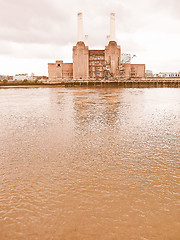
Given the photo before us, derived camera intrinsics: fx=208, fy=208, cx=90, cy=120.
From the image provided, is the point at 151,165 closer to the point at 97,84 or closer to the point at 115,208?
the point at 115,208

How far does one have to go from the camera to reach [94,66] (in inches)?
4272

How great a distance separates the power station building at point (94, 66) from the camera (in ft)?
318

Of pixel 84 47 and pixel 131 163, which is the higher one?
pixel 84 47

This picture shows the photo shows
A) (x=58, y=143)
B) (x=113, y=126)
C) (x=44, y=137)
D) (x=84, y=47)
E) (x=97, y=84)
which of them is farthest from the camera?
(x=84, y=47)

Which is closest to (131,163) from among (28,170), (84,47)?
(28,170)

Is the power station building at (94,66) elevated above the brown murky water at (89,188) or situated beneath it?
elevated above

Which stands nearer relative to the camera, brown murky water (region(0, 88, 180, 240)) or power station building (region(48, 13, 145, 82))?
brown murky water (region(0, 88, 180, 240))

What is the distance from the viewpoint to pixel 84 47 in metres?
98.4

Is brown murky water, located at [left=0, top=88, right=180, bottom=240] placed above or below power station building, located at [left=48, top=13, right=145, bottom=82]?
below

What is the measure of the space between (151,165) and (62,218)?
3114 millimetres

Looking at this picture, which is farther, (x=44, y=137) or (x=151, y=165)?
(x=44, y=137)

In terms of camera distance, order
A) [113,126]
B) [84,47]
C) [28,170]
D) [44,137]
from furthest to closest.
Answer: [84,47] → [113,126] → [44,137] → [28,170]

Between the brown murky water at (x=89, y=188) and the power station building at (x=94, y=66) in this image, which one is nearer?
the brown murky water at (x=89, y=188)

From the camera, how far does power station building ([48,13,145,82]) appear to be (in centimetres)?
9688
